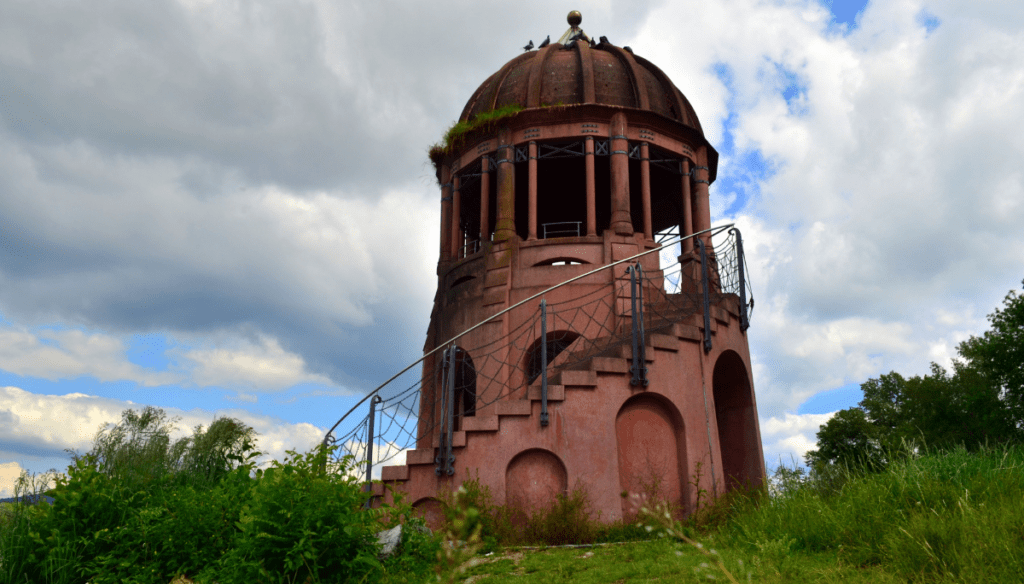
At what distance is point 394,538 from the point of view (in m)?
8.01

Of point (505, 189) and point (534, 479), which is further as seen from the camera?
point (505, 189)

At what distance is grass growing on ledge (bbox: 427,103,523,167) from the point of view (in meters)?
16.3

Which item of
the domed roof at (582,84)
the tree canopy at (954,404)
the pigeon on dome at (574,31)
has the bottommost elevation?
the tree canopy at (954,404)

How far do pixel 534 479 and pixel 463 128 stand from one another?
930 cm

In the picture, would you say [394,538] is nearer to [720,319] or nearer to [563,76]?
[720,319]

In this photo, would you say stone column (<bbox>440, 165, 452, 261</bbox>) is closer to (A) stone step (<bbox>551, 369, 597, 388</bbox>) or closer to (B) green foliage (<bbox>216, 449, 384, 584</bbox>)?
(A) stone step (<bbox>551, 369, 597, 388</bbox>)

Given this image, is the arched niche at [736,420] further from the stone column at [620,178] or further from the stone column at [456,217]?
the stone column at [456,217]

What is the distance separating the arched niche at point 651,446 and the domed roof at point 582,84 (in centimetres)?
748

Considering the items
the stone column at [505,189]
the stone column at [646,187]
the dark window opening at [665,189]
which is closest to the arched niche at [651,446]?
the stone column at [646,187]

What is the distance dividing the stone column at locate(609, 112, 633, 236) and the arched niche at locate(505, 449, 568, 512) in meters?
6.13

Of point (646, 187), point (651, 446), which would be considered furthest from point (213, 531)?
point (646, 187)

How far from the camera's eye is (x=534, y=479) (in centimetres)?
1071

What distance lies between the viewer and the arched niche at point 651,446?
→ 37.4 feet

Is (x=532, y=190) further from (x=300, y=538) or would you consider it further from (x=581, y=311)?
(x=300, y=538)
